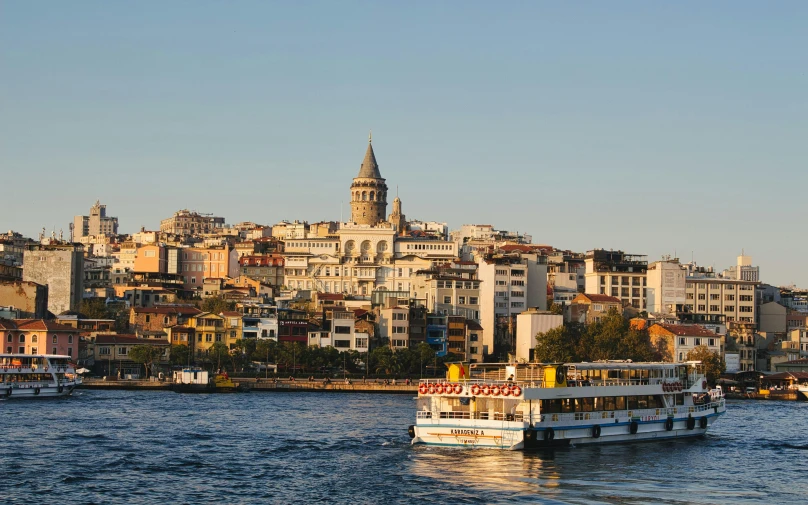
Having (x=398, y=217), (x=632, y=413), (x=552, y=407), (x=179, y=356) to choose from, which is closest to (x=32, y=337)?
(x=179, y=356)

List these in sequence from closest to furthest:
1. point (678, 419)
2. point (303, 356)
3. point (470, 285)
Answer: point (678, 419)
point (303, 356)
point (470, 285)

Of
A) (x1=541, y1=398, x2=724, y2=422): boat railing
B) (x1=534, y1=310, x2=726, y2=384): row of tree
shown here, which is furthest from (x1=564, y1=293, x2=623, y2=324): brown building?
(x1=541, y1=398, x2=724, y2=422): boat railing

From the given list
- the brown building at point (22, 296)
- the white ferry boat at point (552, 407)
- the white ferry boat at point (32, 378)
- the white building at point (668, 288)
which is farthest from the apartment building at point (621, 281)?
the white ferry boat at point (552, 407)

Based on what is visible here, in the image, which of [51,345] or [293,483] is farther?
[51,345]

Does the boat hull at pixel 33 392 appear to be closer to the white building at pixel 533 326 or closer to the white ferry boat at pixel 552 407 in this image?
the white ferry boat at pixel 552 407

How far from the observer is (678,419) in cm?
5044

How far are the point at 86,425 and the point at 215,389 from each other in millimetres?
26047

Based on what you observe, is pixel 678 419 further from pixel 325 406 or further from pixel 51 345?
pixel 51 345

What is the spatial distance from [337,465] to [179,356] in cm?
4954

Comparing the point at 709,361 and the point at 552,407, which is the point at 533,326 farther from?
the point at 552,407

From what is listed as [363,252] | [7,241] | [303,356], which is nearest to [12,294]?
[303,356]

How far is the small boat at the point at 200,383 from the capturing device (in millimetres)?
78250

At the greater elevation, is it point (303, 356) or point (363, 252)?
point (363, 252)

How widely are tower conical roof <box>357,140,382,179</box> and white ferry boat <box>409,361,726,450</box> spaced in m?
110
